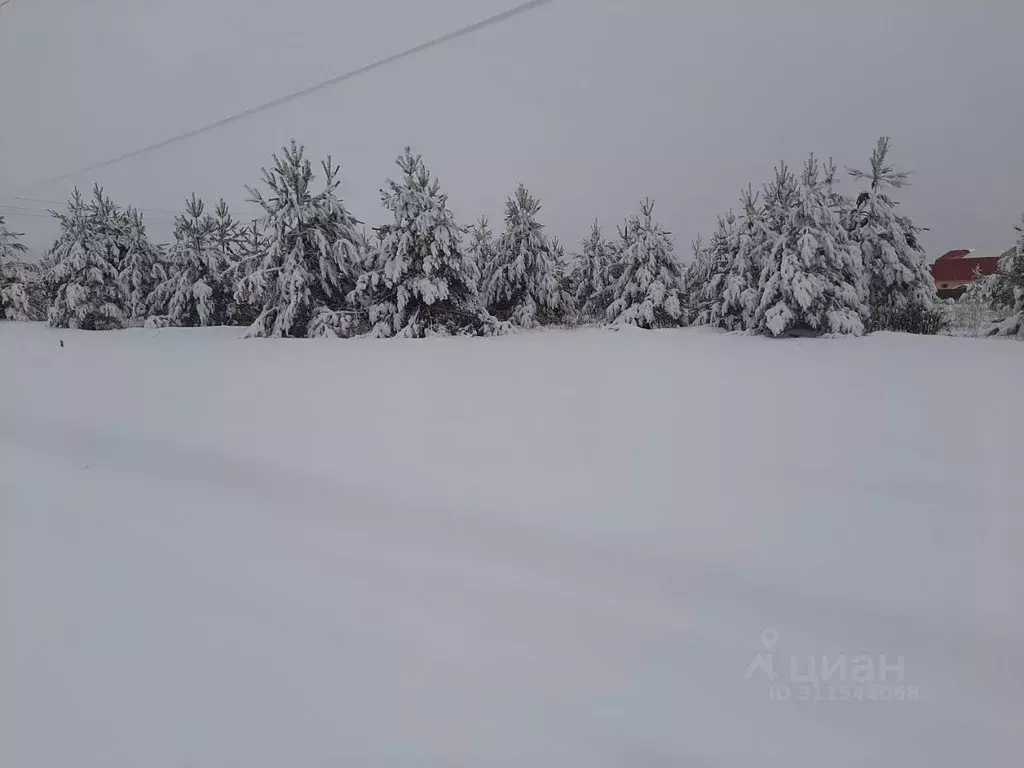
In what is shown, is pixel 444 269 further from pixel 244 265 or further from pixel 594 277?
pixel 244 265

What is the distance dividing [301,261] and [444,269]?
1.60 metres

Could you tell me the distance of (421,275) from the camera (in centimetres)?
482

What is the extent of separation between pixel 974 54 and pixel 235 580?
311 centimetres

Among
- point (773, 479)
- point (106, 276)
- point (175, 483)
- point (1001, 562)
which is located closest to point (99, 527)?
point (175, 483)

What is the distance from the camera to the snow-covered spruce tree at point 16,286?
18.6 feet

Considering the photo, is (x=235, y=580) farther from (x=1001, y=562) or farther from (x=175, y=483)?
(x=1001, y=562)

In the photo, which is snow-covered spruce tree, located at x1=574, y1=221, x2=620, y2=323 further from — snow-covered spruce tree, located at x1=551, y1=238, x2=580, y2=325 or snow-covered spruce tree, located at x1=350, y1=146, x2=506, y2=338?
snow-covered spruce tree, located at x1=350, y1=146, x2=506, y2=338

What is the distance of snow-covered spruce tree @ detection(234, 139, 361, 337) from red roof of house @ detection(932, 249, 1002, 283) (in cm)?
497

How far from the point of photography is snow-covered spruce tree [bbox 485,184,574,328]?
509cm

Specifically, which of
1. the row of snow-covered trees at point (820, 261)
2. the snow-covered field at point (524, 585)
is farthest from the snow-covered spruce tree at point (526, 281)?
the snow-covered field at point (524, 585)

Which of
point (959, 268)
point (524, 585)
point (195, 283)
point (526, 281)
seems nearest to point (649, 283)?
point (526, 281)

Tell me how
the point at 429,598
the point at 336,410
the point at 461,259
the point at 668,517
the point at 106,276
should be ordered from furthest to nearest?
the point at 106,276
the point at 461,259
the point at 336,410
the point at 668,517
the point at 429,598

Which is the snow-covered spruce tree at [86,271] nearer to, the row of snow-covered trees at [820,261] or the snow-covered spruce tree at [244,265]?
the snow-covered spruce tree at [244,265]

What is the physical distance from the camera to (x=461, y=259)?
16.2ft
